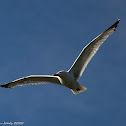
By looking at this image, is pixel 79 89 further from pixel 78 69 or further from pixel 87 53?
pixel 87 53

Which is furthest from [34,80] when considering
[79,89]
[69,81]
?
[79,89]

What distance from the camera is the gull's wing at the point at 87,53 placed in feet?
48.8

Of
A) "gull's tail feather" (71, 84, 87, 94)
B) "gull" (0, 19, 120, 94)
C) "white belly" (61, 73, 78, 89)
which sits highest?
"gull" (0, 19, 120, 94)

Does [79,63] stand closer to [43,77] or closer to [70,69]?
[70,69]

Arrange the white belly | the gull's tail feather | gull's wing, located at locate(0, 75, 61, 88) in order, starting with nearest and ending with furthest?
the white belly < the gull's tail feather < gull's wing, located at locate(0, 75, 61, 88)

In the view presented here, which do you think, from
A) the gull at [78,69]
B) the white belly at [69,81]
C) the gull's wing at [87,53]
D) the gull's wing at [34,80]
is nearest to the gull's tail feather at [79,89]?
the gull at [78,69]

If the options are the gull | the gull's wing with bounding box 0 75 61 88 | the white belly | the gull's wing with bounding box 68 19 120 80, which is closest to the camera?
A: the white belly

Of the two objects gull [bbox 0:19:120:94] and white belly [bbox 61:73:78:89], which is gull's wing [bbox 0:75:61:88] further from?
white belly [bbox 61:73:78:89]

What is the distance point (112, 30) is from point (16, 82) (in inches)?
208

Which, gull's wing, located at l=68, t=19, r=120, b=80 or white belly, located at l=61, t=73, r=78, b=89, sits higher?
gull's wing, located at l=68, t=19, r=120, b=80

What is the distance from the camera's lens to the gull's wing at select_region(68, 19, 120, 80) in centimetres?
1487

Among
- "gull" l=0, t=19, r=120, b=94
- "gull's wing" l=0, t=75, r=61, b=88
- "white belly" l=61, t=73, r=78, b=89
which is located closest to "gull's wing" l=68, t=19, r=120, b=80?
"gull" l=0, t=19, r=120, b=94

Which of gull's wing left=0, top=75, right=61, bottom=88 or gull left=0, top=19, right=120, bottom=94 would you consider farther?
gull's wing left=0, top=75, right=61, bottom=88

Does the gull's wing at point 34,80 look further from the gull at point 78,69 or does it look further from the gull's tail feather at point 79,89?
the gull's tail feather at point 79,89
